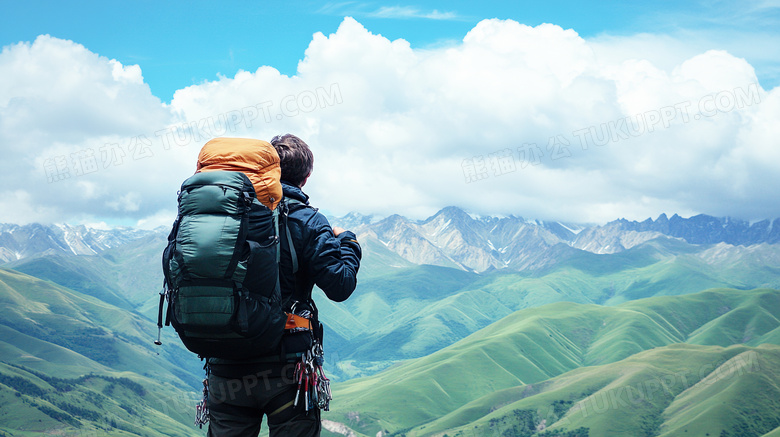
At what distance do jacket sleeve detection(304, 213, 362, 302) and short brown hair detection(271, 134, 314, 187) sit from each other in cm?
73

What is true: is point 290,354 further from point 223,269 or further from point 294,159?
point 294,159

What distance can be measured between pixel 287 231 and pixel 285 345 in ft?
4.35

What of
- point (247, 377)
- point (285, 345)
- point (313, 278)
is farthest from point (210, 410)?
point (313, 278)

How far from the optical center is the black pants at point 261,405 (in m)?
7.52

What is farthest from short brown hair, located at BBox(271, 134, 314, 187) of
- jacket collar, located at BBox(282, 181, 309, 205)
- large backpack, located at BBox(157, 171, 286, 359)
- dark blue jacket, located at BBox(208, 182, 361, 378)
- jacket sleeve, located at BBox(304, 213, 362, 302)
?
large backpack, located at BBox(157, 171, 286, 359)

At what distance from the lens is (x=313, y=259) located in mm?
7699

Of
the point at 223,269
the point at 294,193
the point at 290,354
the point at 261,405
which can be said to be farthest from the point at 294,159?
the point at 261,405

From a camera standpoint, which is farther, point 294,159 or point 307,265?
point 294,159

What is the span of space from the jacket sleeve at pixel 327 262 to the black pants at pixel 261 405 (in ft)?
3.46

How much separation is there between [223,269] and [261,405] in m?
1.81

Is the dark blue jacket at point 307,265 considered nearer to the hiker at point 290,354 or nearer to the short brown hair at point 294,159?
the hiker at point 290,354

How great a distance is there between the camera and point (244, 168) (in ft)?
23.9

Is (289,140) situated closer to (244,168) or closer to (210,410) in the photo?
(244,168)

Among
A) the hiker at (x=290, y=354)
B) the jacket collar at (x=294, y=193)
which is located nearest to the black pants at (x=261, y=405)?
the hiker at (x=290, y=354)
